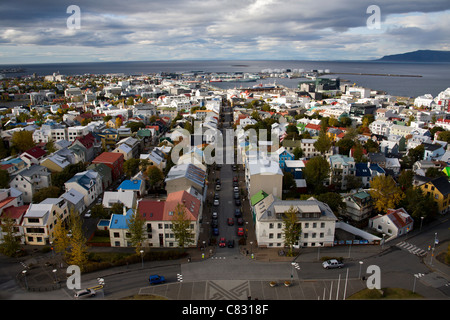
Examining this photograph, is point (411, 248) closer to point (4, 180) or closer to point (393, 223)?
point (393, 223)

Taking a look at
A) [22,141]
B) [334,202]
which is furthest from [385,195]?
[22,141]

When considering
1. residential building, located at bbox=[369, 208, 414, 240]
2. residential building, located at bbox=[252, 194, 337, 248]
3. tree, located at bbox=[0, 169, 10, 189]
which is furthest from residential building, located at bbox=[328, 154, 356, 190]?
tree, located at bbox=[0, 169, 10, 189]

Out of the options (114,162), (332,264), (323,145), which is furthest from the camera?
(323,145)

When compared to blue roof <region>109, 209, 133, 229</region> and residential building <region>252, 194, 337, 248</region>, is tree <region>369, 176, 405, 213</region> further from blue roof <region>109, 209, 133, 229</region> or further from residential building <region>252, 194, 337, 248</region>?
blue roof <region>109, 209, 133, 229</region>

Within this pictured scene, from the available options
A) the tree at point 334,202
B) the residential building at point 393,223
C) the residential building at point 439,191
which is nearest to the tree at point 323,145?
the residential building at point 439,191

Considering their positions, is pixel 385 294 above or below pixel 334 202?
below

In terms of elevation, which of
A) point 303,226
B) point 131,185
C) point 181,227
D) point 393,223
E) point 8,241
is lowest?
point 393,223

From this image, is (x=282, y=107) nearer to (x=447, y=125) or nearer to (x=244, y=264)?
(x=447, y=125)
